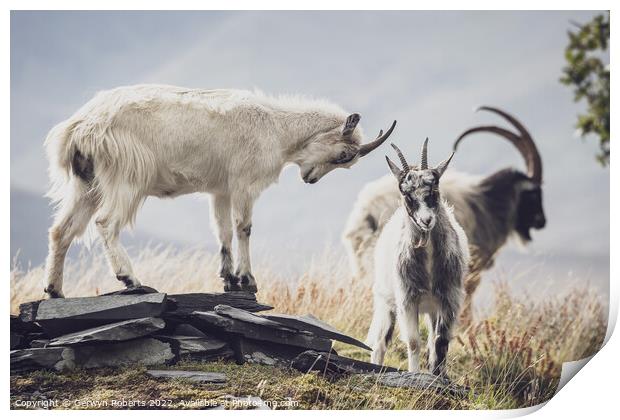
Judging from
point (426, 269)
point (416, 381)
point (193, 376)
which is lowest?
point (416, 381)

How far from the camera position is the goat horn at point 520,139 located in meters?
6.41

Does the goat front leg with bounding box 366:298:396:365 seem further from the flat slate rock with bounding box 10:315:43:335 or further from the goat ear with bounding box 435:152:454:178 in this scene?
the flat slate rock with bounding box 10:315:43:335

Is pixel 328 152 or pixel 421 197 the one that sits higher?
Result: pixel 328 152

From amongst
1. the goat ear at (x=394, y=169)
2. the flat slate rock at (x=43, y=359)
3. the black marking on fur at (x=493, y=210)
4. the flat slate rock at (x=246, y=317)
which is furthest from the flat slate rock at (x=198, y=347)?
the black marking on fur at (x=493, y=210)

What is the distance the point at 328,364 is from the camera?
5.82m

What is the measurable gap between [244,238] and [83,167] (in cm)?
136

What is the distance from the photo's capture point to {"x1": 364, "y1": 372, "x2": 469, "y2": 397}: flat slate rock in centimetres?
578

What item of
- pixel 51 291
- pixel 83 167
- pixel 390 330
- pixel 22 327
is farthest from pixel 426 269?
pixel 22 327

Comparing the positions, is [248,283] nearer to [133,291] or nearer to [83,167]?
[133,291]

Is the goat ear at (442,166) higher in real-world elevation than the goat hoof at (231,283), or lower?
higher

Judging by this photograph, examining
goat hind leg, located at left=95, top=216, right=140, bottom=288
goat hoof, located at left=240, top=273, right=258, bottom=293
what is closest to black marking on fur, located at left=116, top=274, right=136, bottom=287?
goat hind leg, located at left=95, top=216, right=140, bottom=288

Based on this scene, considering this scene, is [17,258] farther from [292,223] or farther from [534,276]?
[534,276]

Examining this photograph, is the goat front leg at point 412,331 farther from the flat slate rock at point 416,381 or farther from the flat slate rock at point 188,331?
the flat slate rock at point 188,331

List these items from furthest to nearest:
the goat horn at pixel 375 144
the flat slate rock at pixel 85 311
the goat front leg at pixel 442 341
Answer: the goat horn at pixel 375 144 → the goat front leg at pixel 442 341 → the flat slate rock at pixel 85 311
